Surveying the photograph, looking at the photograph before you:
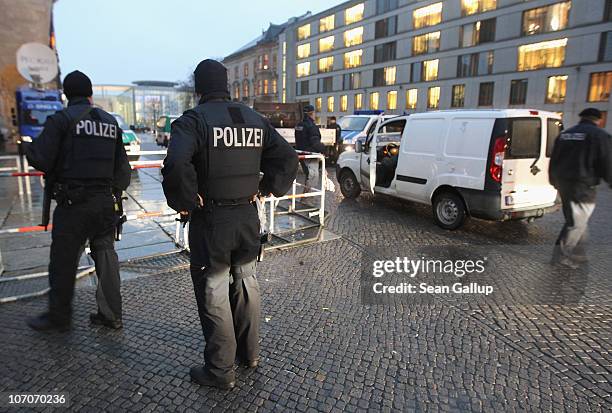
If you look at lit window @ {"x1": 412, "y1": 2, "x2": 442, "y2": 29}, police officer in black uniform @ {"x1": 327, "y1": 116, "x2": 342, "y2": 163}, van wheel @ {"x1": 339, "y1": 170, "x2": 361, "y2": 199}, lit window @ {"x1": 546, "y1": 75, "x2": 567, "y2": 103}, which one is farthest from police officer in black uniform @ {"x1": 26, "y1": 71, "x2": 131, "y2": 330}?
lit window @ {"x1": 412, "y1": 2, "x2": 442, "y2": 29}

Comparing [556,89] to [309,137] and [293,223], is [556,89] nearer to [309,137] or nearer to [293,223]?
[309,137]

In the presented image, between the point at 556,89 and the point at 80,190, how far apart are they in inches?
1455

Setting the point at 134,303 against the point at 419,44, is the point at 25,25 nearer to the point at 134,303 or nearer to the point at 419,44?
the point at 419,44

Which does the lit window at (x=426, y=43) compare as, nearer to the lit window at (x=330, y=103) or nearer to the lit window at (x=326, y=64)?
the lit window at (x=326, y=64)

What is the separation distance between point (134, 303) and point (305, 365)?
1907 millimetres

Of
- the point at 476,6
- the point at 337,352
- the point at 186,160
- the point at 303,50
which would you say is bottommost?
the point at 337,352

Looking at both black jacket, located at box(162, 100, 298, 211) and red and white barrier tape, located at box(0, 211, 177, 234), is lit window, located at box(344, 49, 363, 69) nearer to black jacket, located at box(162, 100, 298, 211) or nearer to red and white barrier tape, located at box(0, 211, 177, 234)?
red and white barrier tape, located at box(0, 211, 177, 234)

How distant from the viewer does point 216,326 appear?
8.74 feet

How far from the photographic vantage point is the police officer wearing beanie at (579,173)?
4.79m

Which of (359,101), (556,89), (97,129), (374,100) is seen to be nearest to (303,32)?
(359,101)

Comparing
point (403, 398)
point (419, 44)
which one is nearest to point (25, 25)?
point (419, 44)

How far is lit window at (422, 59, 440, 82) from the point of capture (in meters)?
41.4

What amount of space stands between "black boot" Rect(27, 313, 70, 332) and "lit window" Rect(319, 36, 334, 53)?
184 ft

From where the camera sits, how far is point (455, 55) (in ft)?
129
